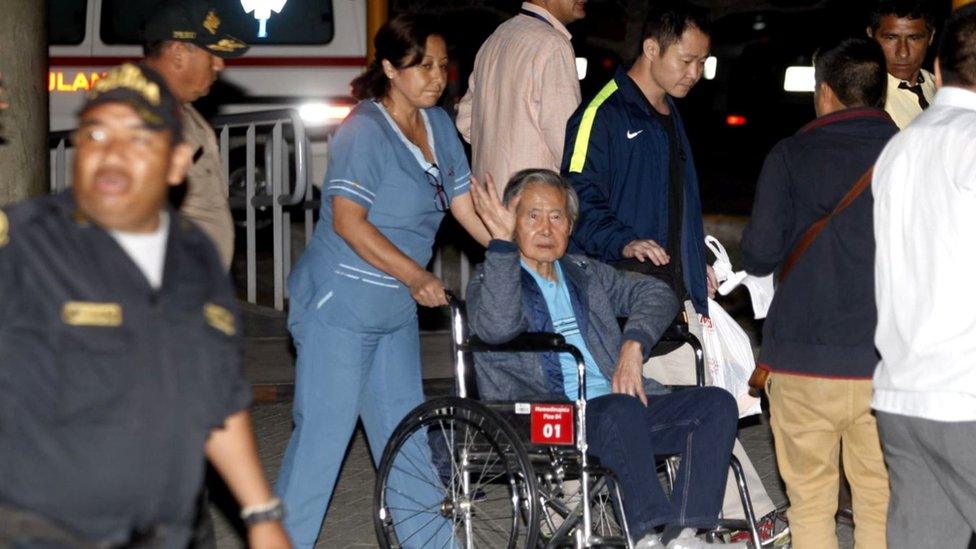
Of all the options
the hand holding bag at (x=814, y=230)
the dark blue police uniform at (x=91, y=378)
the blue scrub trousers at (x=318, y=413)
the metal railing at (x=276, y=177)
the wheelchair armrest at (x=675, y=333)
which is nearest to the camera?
the dark blue police uniform at (x=91, y=378)

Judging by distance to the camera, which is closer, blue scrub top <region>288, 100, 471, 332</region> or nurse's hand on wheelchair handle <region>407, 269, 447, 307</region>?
nurse's hand on wheelchair handle <region>407, 269, 447, 307</region>

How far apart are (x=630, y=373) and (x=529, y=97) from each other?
4.92 feet

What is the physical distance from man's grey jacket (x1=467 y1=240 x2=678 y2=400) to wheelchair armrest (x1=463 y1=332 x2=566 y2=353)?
0.02 meters

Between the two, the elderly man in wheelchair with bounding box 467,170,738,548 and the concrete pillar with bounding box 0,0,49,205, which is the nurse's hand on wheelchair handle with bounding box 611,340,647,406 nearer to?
the elderly man in wheelchair with bounding box 467,170,738,548

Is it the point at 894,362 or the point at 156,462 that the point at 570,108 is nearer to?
the point at 894,362

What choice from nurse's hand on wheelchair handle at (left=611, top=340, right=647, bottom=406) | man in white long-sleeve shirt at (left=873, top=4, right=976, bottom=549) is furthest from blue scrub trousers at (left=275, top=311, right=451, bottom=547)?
man in white long-sleeve shirt at (left=873, top=4, right=976, bottom=549)

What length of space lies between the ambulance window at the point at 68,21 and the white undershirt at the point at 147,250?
10.5 meters

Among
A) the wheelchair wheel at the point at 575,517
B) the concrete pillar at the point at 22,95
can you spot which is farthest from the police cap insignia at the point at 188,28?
the wheelchair wheel at the point at 575,517

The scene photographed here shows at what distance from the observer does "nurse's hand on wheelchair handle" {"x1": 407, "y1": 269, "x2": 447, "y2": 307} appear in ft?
16.8

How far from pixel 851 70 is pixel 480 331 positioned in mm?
1463

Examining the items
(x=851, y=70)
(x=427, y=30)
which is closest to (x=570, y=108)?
(x=427, y=30)

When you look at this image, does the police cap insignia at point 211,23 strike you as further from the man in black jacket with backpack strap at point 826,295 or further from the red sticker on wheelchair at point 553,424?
the man in black jacket with backpack strap at point 826,295

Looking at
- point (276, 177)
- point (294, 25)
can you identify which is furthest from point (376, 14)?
point (294, 25)

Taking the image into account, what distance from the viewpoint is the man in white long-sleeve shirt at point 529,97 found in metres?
6.48
